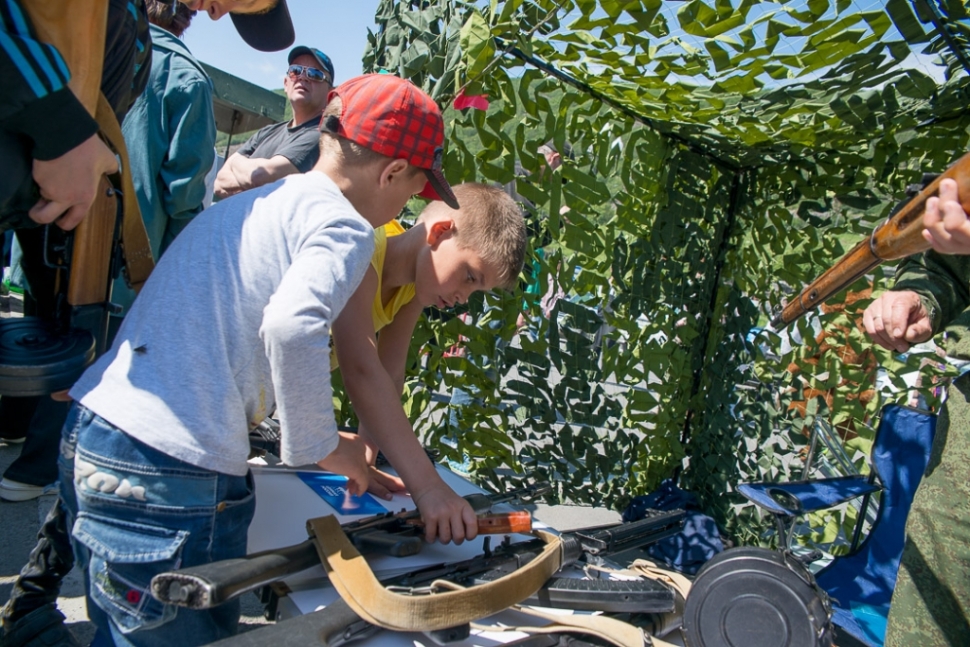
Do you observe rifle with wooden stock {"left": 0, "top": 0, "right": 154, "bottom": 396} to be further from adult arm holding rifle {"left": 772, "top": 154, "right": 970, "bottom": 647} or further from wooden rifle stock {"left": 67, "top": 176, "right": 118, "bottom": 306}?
adult arm holding rifle {"left": 772, "top": 154, "right": 970, "bottom": 647}

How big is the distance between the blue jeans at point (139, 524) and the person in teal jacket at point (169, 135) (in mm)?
1284

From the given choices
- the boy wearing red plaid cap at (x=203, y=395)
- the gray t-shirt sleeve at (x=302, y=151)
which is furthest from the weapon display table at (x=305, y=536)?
the gray t-shirt sleeve at (x=302, y=151)

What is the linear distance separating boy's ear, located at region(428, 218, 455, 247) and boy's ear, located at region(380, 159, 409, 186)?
33cm

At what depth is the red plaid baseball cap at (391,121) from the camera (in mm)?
1457

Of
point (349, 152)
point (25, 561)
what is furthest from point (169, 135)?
point (25, 561)

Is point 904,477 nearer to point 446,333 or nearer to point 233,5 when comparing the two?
point 446,333

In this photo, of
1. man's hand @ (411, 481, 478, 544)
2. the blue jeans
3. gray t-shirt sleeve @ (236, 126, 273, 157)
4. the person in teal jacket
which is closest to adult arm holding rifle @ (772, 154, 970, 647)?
man's hand @ (411, 481, 478, 544)

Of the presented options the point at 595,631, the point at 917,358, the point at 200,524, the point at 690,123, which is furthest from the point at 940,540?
the point at 690,123

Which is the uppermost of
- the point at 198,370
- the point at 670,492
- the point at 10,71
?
the point at 10,71

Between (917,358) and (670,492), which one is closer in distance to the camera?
(917,358)

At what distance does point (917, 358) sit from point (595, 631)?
8.13 feet

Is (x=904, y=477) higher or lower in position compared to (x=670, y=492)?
higher

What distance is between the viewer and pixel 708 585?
142 cm

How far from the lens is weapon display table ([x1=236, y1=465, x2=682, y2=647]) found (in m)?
1.25
